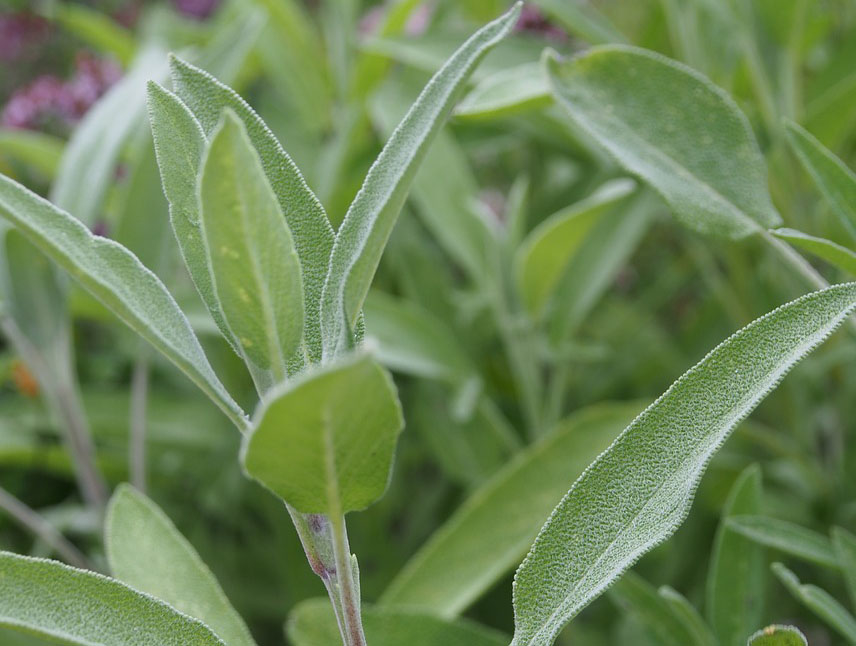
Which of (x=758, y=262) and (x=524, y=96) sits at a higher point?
(x=524, y=96)

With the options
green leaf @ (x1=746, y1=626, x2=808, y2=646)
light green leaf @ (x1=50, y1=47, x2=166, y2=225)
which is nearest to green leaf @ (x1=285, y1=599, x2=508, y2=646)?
green leaf @ (x1=746, y1=626, x2=808, y2=646)

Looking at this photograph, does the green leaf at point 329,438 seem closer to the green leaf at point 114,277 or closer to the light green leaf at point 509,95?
the green leaf at point 114,277

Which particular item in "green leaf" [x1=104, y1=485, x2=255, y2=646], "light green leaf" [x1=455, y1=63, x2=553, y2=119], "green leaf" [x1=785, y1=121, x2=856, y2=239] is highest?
"light green leaf" [x1=455, y1=63, x2=553, y2=119]

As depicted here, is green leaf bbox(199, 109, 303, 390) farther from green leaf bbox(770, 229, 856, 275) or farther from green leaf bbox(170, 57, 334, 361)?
green leaf bbox(770, 229, 856, 275)

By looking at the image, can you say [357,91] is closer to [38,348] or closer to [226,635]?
[38,348]

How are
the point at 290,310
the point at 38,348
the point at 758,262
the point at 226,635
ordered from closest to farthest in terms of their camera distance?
the point at 290,310 < the point at 226,635 < the point at 38,348 < the point at 758,262

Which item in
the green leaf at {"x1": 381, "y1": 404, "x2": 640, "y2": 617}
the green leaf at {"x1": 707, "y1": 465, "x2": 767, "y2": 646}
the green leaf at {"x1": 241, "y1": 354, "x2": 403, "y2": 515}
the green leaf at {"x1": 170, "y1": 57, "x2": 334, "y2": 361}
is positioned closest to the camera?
the green leaf at {"x1": 241, "y1": 354, "x2": 403, "y2": 515}

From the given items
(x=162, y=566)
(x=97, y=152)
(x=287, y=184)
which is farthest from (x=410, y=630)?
(x=97, y=152)

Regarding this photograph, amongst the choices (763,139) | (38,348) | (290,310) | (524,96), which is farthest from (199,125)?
(763,139)
